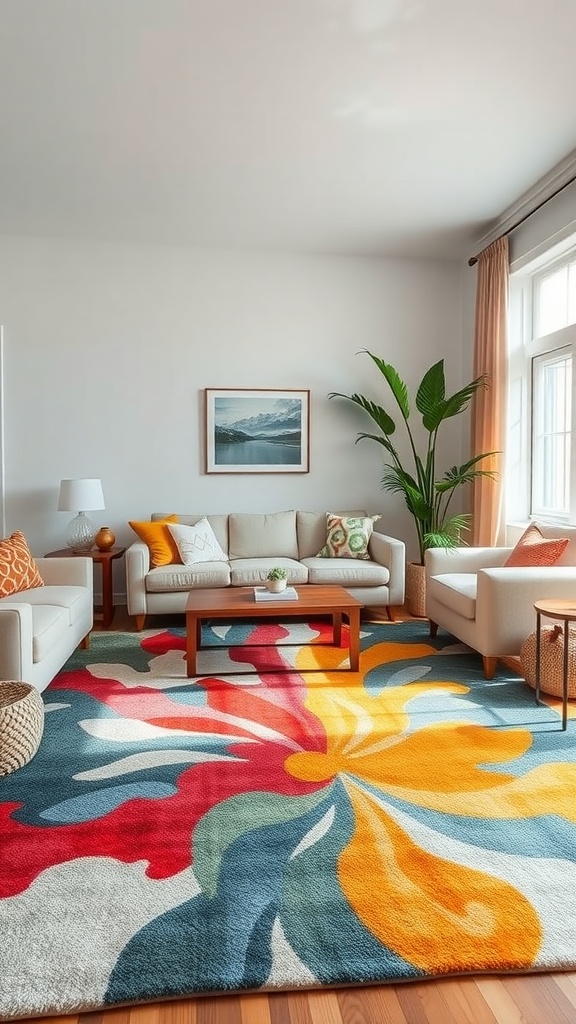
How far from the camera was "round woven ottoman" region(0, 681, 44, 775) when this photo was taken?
89.9 inches

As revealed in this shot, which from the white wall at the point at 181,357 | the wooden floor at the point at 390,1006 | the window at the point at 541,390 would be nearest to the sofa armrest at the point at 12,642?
the wooden floor at the point at 390,1006

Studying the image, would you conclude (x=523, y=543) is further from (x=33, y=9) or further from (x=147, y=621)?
(x=33, y=9)

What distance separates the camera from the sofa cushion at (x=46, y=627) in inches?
113

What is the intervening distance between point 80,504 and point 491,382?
3270mm

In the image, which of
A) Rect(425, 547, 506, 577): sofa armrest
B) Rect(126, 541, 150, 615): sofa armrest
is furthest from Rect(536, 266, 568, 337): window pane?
Rect(126, 541, 150, 615): sofa armrest

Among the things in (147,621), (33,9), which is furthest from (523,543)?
(33,9)

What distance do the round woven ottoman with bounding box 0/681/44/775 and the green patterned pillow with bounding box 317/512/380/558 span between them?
2.80 metres

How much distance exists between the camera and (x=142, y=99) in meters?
3.17

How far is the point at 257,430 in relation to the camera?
214 inches

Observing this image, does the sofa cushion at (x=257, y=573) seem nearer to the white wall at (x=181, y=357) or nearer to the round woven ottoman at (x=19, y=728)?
the white wall at (x=181, y=357)

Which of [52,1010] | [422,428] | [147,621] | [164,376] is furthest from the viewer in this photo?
[422,428]

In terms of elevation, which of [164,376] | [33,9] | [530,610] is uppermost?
[33,9]

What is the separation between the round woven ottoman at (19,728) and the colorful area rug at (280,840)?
5 cm

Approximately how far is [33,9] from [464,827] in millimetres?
3456
